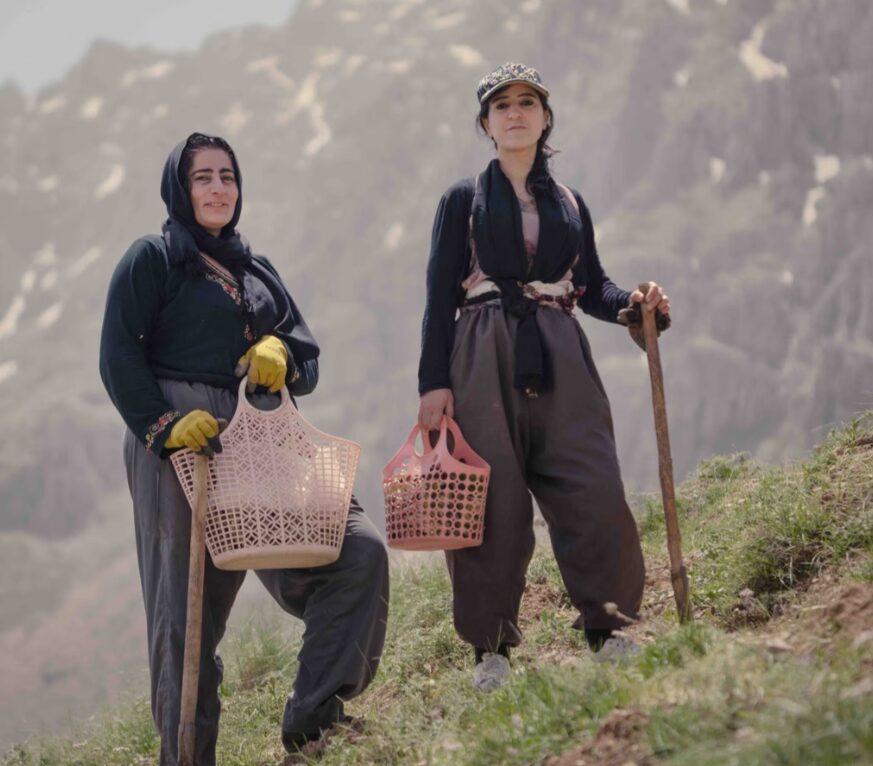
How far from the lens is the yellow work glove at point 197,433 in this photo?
11.6 ft

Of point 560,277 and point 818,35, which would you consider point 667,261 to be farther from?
point 560,277

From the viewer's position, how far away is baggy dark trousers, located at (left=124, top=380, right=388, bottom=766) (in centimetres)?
364

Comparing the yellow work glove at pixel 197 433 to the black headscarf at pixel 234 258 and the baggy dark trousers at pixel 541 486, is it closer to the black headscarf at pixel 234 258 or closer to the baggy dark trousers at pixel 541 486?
the black headscarf at pixel 234 258

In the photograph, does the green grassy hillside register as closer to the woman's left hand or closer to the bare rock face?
the woman's left hand

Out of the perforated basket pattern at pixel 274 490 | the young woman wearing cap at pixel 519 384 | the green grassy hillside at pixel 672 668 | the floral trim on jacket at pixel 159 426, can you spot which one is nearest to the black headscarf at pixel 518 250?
the young woman wearing cap at pixel 519 384

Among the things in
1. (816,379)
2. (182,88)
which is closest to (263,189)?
(182,88)

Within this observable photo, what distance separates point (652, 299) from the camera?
3.85 meters

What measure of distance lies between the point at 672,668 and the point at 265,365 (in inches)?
61.5

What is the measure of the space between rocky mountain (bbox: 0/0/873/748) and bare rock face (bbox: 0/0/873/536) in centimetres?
10

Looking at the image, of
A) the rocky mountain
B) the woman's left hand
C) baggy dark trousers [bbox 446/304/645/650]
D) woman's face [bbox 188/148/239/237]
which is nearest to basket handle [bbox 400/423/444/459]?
baggy dark trousers [bbox 446/304/645/650]

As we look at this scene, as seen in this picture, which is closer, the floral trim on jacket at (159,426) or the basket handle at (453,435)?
the floral trim on jacket at (159,426)

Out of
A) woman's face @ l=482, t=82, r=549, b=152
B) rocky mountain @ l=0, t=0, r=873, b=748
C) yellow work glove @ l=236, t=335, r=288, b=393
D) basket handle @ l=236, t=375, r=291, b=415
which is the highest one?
rocky mountain @ l=0, t=0, r=873, b=748

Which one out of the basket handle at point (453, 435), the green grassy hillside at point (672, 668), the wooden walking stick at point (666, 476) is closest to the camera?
the green grassy hillside at point (672, 668)

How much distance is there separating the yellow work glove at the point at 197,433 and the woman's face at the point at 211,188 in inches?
27.8
